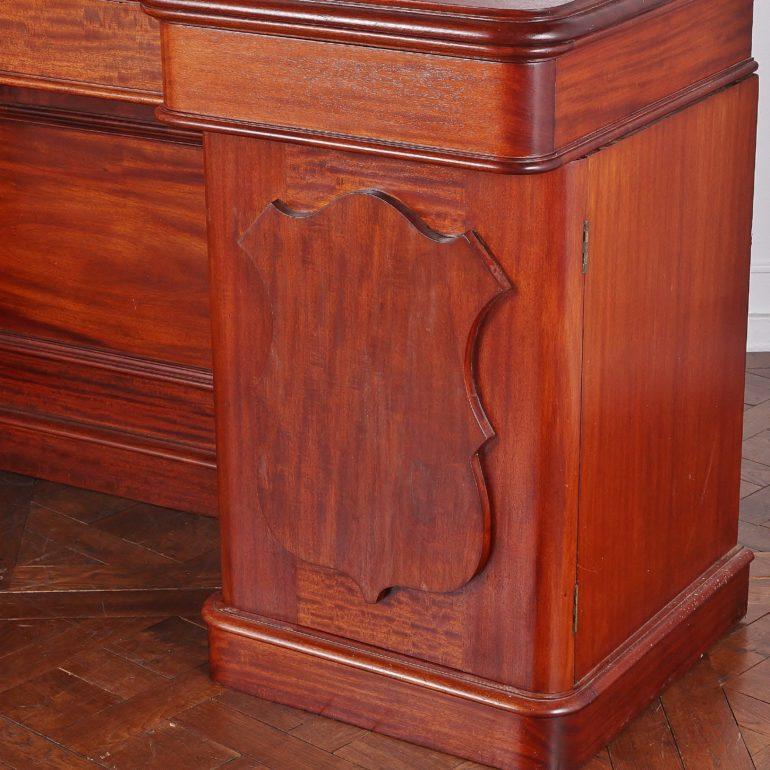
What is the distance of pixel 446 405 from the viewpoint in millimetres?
2129

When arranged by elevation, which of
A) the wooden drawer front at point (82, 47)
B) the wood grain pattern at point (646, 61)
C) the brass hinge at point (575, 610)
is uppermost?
the wood grain pattern at point (646, 61)

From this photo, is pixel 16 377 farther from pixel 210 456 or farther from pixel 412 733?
pixel 412 733

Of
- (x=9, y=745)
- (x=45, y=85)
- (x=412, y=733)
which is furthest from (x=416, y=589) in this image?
(x=45, y=85)

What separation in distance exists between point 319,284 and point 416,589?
1.58 ft

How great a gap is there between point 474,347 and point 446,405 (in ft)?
0.32

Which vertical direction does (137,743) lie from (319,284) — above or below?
below

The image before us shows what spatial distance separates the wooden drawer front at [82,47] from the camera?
272cm

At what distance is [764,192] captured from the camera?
159 inches

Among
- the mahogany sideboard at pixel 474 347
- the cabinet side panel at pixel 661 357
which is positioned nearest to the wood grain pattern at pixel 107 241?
the mahogany sideboard at pixel 474 347

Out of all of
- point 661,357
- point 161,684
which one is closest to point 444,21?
point 661,357

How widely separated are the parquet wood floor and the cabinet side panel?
7.1 inches

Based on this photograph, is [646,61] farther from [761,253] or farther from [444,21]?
[761,253]

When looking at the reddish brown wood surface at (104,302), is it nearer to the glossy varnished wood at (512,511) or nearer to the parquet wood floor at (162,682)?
the parquet wood floor at (162,682)

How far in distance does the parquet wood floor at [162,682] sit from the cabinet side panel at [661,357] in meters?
0.18
